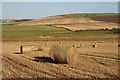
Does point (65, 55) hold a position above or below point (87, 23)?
below

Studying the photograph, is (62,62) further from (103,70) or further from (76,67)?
(103,70)

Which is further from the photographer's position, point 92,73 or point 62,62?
point 62,62

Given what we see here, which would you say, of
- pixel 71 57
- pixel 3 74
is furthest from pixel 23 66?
pixel 71 57

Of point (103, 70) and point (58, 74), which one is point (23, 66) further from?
point (103, 70)

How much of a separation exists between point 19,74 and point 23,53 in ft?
25.4

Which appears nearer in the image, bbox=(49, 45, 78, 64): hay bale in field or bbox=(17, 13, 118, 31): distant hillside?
bbox=(49, 45, 78, 64): hay bale in field

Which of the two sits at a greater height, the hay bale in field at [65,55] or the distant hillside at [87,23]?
the distant hillside at [87,23]

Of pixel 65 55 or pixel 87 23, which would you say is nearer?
pixel 65 55

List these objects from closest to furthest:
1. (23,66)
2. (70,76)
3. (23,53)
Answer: (70,76) → (23,66) → (23,53)

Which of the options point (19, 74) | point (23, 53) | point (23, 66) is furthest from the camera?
point (23, 53)

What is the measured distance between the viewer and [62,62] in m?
14.0

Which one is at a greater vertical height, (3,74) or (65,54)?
(65,54)

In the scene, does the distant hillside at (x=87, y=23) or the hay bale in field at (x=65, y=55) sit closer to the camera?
the hay bale in field at (x=65, y=55)

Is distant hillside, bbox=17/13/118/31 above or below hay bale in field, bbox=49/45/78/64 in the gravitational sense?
above
